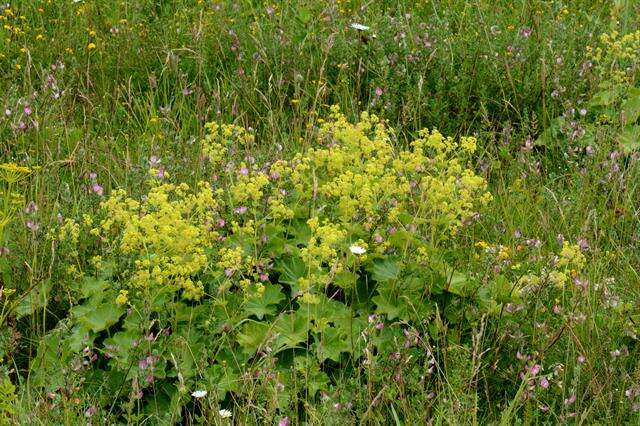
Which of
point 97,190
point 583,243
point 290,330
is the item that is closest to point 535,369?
point 290,330

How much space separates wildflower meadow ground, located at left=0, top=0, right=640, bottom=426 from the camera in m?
2.84

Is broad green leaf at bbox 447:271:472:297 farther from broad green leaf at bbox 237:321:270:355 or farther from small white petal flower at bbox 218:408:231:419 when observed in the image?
small white petal flower at bbox 218:408:231:419

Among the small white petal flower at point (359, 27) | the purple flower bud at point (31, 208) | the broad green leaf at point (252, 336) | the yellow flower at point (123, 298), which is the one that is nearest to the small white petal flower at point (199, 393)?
the broad green leaf at point (252, 336)

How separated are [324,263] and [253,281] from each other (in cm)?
24

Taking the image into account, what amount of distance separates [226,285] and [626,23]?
10.7ft

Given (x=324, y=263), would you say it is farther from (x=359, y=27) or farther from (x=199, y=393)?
(x=359, y=27)

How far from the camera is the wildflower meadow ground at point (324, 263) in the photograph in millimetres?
2838

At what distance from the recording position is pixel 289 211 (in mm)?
3088

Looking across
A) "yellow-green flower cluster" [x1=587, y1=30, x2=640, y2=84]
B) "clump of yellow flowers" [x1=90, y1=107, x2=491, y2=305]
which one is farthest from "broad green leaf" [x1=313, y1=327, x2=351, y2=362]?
"yellow-green flower cluster" [x1=587, y1=30, x2=640, y2=84]

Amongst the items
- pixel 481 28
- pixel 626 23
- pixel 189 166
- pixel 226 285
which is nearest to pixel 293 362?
pixel 226 285

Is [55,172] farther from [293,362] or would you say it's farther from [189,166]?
[293,362]

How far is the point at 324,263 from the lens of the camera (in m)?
3.31

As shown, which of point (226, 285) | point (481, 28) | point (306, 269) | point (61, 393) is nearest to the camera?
point (61, 393)

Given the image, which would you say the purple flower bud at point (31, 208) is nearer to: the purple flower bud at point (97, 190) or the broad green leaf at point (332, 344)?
the purple flower bud at point (97, 190)
